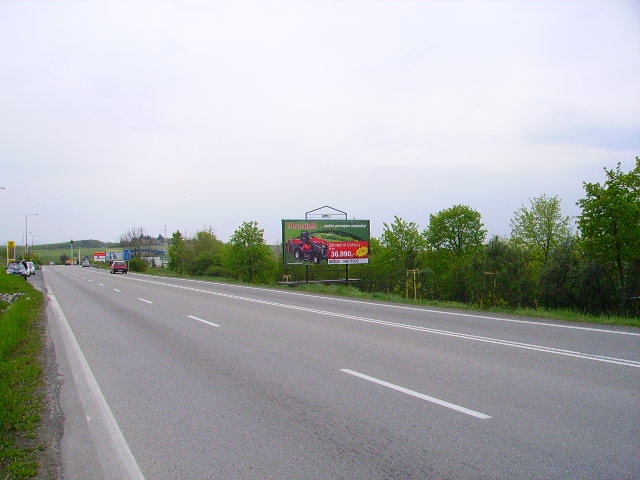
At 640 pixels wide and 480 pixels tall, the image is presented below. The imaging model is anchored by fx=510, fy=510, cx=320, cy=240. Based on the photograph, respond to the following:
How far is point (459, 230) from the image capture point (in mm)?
51406

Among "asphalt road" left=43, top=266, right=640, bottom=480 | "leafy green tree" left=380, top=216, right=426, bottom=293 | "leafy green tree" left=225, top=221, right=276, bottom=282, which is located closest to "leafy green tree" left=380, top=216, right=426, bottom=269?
"leafy green tree" left=380, top=216, right=426, bottom=293

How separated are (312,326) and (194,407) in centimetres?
707

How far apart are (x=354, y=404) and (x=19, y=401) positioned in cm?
428

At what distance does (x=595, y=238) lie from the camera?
2047 centimetres

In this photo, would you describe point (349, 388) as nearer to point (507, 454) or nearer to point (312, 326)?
point (507, 454)

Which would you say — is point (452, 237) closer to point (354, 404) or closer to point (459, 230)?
point (459, 230)

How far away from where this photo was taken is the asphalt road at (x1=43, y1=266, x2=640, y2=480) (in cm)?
445

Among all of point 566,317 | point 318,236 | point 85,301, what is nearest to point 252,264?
point 318,236

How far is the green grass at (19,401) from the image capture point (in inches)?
185

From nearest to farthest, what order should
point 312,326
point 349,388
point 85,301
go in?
point 349,388 → point 312,326 → point 85,301

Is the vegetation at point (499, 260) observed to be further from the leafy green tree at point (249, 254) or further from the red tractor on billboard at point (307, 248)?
the red tractor on billboard at point (307, 248)

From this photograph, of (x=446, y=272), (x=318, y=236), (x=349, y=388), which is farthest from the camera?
(x=446, y=272)

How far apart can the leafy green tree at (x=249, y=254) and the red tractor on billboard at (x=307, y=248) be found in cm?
1249

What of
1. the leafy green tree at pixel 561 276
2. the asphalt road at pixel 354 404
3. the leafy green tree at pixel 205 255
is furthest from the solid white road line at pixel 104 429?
the leafy green tree at pixel 205 255
